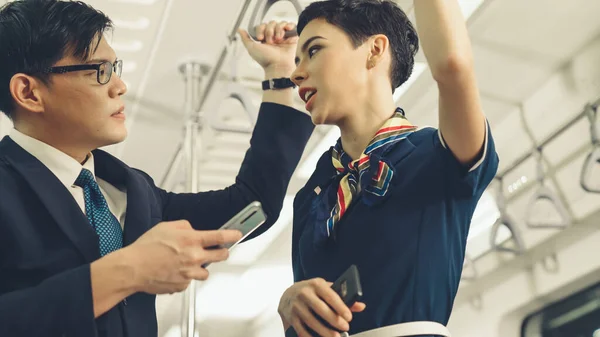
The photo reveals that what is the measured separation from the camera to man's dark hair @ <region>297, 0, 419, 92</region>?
1450 mm

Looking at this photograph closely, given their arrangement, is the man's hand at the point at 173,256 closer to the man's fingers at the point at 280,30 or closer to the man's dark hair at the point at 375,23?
the man's dark hair at the point at 375,23

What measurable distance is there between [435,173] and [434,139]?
7 cm

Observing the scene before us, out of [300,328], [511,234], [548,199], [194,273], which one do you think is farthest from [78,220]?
[511,234]

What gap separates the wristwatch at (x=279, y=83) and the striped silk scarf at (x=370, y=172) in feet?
0.86

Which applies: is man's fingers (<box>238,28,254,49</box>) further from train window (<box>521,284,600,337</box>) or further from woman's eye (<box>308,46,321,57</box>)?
train window (<box>521,284,600,337</box>)

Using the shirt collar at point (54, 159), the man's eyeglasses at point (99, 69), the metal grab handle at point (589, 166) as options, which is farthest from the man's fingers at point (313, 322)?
the metal grab handle at point (589, 166)

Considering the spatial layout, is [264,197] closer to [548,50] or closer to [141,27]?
[141,27]

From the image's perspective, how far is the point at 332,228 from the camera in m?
1.25

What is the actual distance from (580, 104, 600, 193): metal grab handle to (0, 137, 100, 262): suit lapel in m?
2.58

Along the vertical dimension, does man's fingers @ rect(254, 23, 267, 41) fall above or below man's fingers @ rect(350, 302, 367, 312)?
above

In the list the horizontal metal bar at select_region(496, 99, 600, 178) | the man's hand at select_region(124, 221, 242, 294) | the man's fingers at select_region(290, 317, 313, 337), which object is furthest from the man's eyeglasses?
the horizontal metal bar at select_region(496, 99, 600, 178)

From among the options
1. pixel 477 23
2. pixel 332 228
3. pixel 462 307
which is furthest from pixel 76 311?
pixel 462 307

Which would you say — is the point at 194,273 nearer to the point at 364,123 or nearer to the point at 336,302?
the point at 336,302

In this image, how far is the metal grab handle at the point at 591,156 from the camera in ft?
10.6
